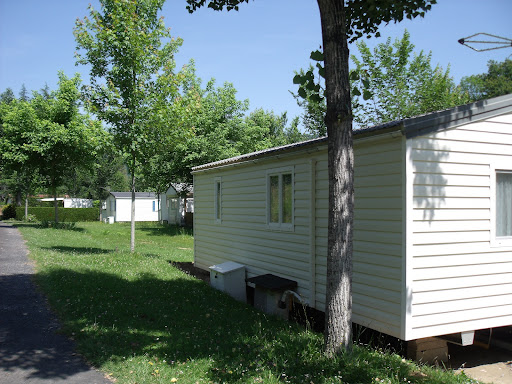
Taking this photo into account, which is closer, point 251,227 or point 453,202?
point 453,202

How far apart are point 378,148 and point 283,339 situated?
287cm

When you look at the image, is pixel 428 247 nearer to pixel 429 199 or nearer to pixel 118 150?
pixel 429 199

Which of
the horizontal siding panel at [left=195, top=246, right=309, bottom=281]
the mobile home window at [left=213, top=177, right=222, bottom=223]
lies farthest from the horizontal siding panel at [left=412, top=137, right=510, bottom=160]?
the mobile home window at [left=213, top=177, right=222, bottom=223]

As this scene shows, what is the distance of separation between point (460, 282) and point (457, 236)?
61cm

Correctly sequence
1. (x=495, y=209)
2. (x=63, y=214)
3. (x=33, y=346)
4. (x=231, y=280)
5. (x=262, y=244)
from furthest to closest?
(x=63, y=214), (x=231, y=280), (x=262, y=244), (x=495, y=209), (x=33, y=346)

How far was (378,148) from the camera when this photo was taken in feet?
19.5

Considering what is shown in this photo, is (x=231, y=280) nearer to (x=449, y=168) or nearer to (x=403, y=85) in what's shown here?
(x=449, y=168)

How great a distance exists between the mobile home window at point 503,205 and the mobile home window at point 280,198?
3326mm

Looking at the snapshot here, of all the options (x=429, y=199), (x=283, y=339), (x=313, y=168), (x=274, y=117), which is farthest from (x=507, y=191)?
(x=274, y=117)

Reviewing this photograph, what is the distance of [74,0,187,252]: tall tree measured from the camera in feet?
40.9

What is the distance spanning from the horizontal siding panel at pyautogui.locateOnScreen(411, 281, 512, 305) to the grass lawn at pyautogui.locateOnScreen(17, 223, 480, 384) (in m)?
0.80

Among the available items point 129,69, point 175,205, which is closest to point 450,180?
point 129,69

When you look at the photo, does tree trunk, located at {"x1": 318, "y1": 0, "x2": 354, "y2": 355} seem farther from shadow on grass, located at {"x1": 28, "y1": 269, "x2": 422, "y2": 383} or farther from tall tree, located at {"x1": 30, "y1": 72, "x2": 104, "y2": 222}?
tall tree, located at {"x1": 30, "y1": 72, "x2": 104, "y2": 222}

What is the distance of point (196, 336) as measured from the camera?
19.6ft
